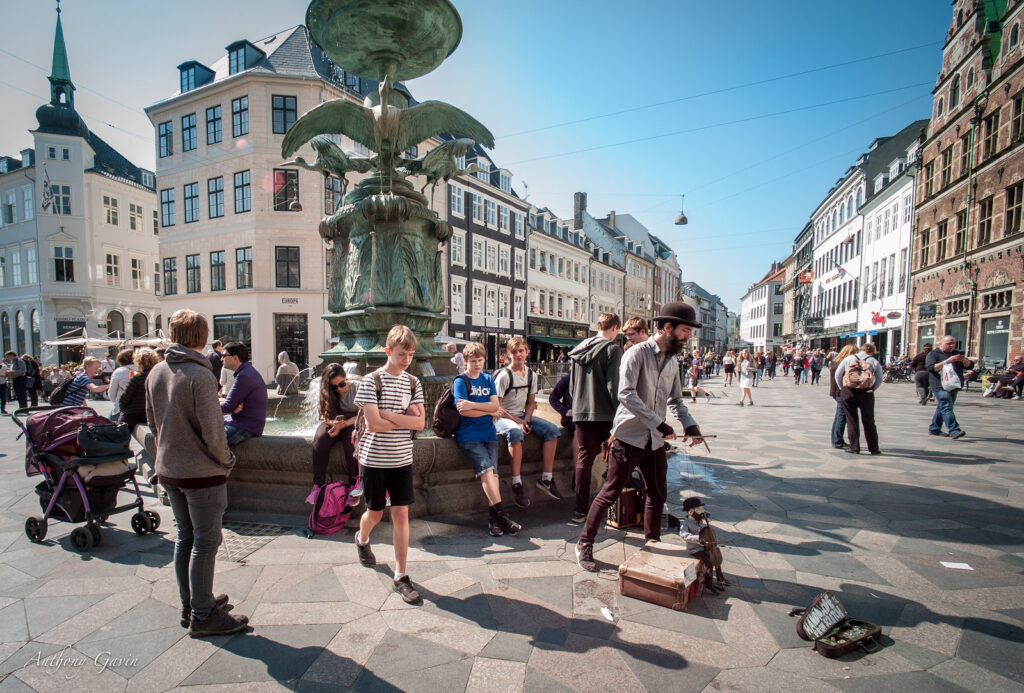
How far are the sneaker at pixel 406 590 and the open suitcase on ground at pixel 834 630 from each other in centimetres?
229

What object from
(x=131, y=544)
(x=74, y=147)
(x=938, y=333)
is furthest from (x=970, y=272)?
(x=74, y=147)

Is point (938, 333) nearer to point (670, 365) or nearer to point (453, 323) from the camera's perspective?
point (453, 323)

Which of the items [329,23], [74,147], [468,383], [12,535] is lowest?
[12,535]

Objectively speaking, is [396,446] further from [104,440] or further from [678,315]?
[104,440]

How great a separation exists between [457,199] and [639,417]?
3092cm

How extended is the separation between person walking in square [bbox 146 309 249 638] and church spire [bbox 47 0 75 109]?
4678 centimetres

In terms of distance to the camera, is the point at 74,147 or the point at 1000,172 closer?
Answer: the point at 1000,172

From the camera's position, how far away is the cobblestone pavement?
252cm

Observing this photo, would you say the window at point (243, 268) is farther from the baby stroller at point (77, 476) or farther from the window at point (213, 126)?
the baby stroller at point (77, 476)

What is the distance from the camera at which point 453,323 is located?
31.8 metres

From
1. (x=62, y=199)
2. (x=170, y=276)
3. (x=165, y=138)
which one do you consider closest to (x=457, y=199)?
(x=165, y=138)

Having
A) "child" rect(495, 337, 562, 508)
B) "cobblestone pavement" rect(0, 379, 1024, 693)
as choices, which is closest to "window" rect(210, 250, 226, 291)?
"cobblestone pavement" rect(0, 379, 1024, 693)

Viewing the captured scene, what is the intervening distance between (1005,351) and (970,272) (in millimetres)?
4304

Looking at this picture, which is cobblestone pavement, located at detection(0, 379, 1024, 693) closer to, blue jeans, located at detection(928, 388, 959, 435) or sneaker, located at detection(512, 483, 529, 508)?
sneaker, located at detection(512, 483, 529, 508)
